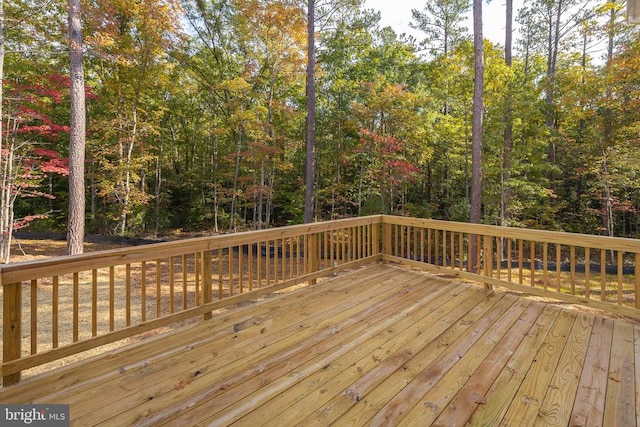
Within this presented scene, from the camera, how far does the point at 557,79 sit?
845cm

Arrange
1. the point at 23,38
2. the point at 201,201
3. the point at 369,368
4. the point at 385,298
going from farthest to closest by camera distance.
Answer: the point at 201,201 < the point at 23,38 < the point at 385,298 < the point at 369,368

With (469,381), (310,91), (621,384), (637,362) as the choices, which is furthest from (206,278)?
(310,91)

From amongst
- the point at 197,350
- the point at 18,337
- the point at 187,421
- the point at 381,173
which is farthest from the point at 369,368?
the point at 381,173

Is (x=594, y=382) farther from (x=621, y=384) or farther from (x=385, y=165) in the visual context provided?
(x=385, y=165)

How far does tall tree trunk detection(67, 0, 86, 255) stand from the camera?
6250 millimetres

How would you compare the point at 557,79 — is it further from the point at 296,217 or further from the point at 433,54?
the point at 296,217

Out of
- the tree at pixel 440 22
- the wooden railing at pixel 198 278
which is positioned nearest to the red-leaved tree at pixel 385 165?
the wooden railing at pixel 198 278

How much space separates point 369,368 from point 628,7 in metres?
3.13

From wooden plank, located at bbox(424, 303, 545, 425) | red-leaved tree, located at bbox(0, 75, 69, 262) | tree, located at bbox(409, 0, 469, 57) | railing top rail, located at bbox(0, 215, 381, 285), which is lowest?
wooden plank, located at bbox(424, 303, 545, 425)

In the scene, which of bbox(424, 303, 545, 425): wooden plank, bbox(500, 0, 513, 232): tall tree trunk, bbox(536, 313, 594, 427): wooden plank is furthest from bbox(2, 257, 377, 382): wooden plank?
bbox(500, 0, 513, 232): tall tree trunk

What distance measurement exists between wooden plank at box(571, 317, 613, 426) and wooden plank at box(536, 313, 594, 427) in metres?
0.03

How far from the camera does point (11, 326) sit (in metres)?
1.81

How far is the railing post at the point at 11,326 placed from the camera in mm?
1775

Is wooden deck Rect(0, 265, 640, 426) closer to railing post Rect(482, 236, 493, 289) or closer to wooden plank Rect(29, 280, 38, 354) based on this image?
wooden plank Rect(29, 280, 38, 354)
